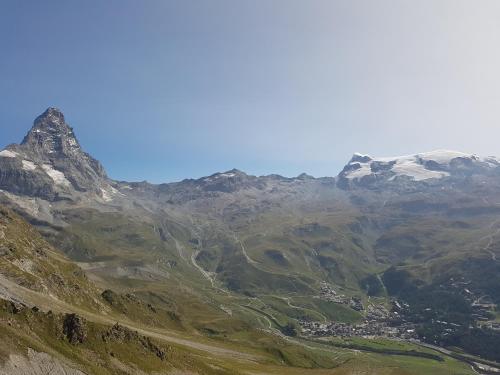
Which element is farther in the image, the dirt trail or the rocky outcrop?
the dirt trail

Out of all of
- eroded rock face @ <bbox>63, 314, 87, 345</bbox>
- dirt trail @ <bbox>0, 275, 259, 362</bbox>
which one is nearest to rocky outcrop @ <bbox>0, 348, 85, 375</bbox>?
eroded rock face @ <bbox>63, 314, 87, 345</bbox>

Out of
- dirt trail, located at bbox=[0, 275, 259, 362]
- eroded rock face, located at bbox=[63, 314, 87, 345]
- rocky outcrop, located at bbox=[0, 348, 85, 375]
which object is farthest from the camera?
dirt trail, located at bbox=[0, 275, 259, 362]

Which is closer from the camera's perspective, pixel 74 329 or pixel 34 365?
pixel 34 365

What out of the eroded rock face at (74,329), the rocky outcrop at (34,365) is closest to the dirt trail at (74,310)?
the eroded rock face at (74,329)

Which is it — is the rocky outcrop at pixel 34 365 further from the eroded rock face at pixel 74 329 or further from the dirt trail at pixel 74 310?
the dirt trail at pixel 74 310

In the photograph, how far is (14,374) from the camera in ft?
273

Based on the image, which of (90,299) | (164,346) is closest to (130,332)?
(164,346)

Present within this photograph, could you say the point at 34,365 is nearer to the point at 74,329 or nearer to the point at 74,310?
the point at 74,329

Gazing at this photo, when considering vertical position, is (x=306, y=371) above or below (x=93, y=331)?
below

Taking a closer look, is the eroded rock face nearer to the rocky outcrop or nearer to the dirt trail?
the rocky outcrop

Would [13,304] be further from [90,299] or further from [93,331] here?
[90,299]

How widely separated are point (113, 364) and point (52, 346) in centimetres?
1495

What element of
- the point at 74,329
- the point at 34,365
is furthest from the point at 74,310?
the point at 34,365

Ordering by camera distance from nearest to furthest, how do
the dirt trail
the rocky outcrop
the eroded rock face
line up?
1. the rocky outcrop
2. the eroded rock face
3. the dirt trail
